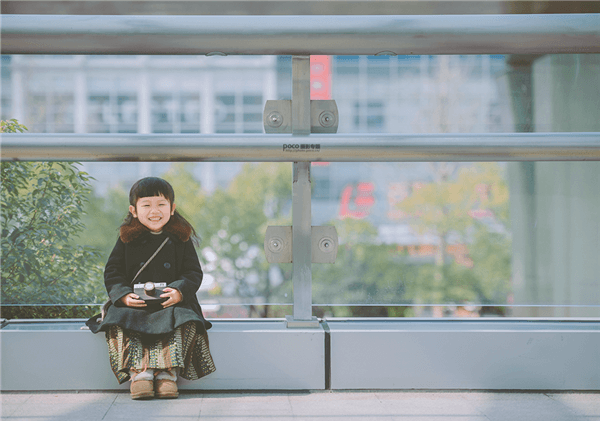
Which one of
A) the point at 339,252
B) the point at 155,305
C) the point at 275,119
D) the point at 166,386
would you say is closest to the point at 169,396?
the point at 166,386

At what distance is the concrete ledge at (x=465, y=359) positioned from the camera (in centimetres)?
300

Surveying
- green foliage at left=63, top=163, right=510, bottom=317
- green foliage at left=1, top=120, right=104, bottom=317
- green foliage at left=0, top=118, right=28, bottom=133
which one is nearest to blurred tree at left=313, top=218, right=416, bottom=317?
green foliage at left=63, top=163, right=510, bottom=317

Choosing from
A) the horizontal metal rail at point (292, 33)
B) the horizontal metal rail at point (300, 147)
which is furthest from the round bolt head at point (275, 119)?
the horizontal metal rail at point (292, 33)

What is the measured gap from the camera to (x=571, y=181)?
3688 mm

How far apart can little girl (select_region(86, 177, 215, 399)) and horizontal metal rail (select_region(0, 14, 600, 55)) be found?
807 millimetres

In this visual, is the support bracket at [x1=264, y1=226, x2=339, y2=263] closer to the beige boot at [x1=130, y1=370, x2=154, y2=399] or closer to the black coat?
the black coat

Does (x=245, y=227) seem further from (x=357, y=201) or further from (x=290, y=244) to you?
(x=357, y=201)

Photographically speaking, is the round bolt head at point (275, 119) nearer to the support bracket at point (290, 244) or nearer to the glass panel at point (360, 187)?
the glass panel at point (360, 187)

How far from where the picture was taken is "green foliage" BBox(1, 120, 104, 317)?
3342mm

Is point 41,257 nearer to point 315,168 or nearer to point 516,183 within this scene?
point 315,168

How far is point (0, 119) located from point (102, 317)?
1.43 meters

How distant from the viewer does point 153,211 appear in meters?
3.02

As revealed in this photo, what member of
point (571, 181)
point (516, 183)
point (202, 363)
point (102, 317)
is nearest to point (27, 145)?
point (102, 317)

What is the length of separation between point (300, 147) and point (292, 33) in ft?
2.02
